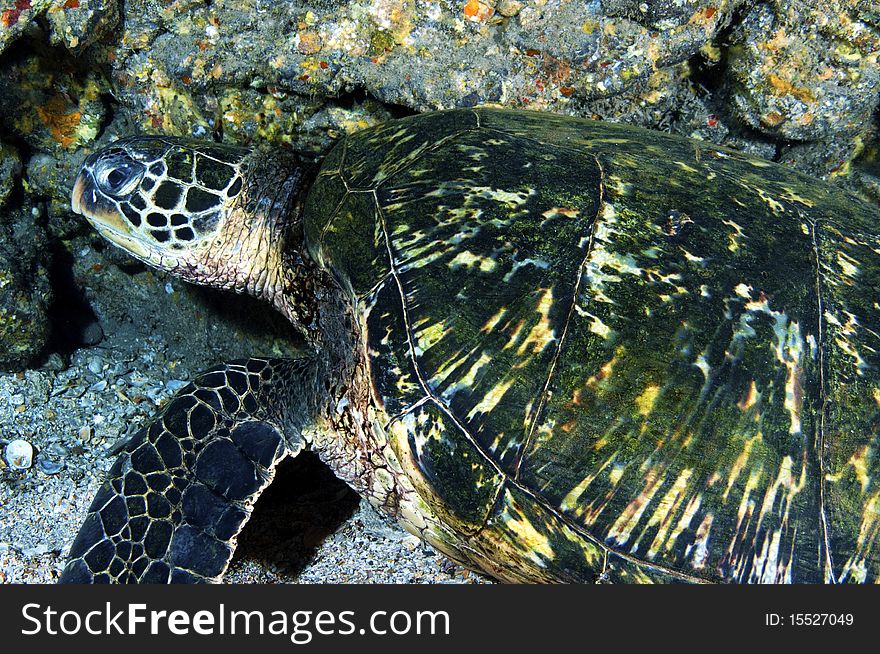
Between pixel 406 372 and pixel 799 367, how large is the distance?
2.54 ft

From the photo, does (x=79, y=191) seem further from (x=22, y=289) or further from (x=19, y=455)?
(x=19, y=455)

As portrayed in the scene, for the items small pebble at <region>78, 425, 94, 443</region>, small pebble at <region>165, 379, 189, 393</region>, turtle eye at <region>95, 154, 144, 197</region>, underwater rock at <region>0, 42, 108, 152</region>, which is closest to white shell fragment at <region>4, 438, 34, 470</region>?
small pebble at <region>78, 425, 94, 443</region>

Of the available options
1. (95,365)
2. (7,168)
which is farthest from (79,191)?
(95,365)

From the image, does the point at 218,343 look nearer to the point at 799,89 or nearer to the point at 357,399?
the point at 357,399

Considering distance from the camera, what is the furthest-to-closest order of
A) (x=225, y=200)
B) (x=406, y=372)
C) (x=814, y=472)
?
(x=225, y=200) → (x=406, y=372) → (x=814, y=472)

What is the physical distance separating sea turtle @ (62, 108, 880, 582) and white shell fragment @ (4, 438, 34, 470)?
0.48 metres

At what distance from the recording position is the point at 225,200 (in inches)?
69.0

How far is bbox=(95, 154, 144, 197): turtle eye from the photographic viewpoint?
5.53 feet

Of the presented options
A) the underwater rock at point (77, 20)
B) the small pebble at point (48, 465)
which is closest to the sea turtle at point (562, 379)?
the small pebble at point (48, 465)

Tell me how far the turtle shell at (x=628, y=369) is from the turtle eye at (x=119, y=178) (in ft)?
2.28

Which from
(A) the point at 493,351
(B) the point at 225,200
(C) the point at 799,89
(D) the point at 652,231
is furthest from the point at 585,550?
(C) the point at 799,89

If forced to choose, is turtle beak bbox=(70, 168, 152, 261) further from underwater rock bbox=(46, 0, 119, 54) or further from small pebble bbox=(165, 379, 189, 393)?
small pebble bbox=(165, 379, 189, 393)

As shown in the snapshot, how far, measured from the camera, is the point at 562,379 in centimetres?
123

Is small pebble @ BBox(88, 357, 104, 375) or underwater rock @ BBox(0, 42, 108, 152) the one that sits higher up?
underwater rock @ BBox(0, 42, 108, 152)
